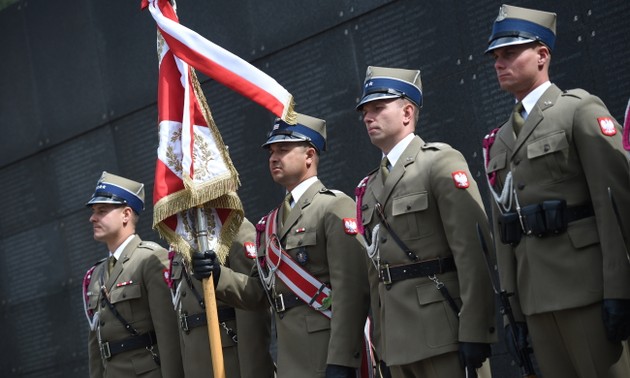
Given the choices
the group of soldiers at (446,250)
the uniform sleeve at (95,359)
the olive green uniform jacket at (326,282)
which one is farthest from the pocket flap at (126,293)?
the olive green uniform jacket at (326,282)

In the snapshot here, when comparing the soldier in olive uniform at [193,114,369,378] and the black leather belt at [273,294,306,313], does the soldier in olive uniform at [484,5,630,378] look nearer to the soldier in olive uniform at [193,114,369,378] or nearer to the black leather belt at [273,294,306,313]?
the soldier in olive uniform at [193,114,369,378]

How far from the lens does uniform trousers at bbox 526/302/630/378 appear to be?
4453 millimetres

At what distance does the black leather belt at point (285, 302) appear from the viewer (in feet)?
18.5

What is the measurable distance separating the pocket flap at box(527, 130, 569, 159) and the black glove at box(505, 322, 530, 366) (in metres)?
0.73

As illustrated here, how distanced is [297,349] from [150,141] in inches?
158

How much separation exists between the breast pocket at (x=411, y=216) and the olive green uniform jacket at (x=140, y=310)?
219 centimetres

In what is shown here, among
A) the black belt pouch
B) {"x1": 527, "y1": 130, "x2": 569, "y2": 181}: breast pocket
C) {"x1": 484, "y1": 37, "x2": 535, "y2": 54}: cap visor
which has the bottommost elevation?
the black belt pouch

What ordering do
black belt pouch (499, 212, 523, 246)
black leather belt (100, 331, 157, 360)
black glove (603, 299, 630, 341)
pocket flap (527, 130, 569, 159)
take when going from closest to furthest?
black glove (603, 299, 630, 341), pocket flap (527, 130, 569, 159), black belt pouch (499, 212, 523, 246), black leather belt (100, 331, 157, 360)

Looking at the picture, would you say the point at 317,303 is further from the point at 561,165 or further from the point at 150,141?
the point at 150,141

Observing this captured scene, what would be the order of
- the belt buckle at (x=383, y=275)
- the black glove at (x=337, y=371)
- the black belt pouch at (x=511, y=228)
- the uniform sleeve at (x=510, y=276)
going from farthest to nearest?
the black glove at (x=337, y=371)
the belt buckle at (x=383, y=275)
the uniform sleeve at (x=510, y=276)
the black belt pouch at (x=511, y=228)

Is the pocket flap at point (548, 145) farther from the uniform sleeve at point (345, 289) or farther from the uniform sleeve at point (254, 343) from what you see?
the uniform sleeve at point (254, 343)

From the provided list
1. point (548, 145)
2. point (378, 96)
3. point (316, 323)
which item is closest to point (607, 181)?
point (548, 145)

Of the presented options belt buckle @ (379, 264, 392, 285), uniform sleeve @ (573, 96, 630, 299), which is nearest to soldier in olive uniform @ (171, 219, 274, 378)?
belt buckle @ (379, 264, 392, 285)

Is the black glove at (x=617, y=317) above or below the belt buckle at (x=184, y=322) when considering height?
below
